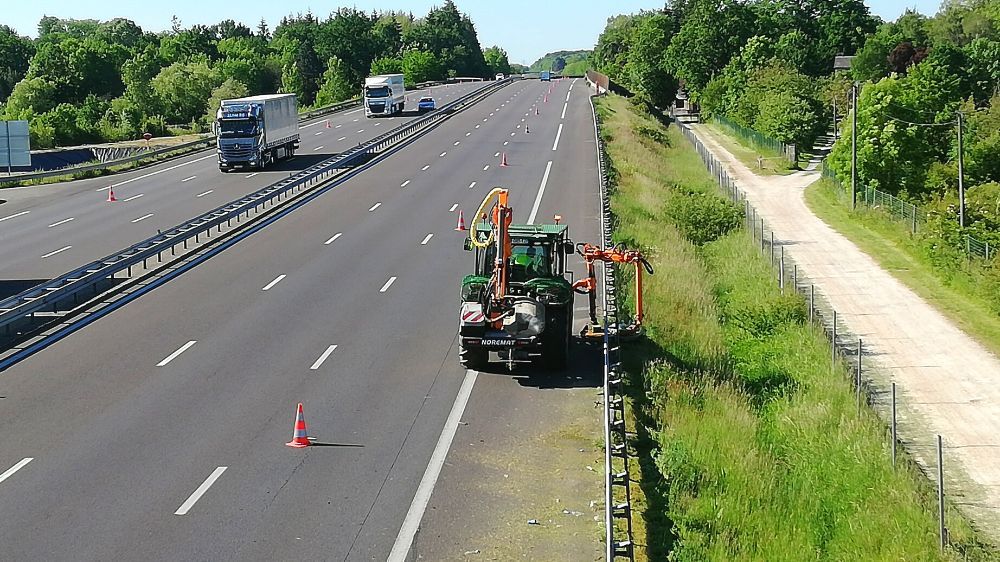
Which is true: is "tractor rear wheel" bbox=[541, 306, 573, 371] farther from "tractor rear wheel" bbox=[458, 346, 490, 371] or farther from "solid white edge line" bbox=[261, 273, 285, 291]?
"solid white edge line" bbox=[261, 273, 285, 291]


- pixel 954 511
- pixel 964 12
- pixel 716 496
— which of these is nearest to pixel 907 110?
pixel 954 511

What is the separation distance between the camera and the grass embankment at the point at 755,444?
15.5 m

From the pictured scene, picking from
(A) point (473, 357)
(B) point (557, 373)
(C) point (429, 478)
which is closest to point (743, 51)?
(B) point (557, 373)

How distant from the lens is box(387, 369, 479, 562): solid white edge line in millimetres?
14070

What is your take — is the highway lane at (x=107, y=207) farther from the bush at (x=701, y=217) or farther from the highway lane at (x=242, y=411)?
the bush at (x=701, y=217)

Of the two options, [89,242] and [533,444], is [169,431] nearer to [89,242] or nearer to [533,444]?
[533,444]

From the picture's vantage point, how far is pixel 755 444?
1967 centimetres

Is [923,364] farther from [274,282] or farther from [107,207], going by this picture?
[107,207]

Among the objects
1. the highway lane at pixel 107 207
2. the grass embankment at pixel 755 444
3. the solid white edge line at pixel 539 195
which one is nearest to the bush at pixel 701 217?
the solid white edge line at pixel 539 195

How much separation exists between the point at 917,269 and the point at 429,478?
2959 cm

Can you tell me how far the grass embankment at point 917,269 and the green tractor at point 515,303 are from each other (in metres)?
13.7

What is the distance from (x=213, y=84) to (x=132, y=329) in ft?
392

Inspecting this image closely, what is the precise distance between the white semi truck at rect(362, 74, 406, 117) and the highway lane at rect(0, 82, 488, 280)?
71.4ft

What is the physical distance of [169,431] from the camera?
18344 millimetres
